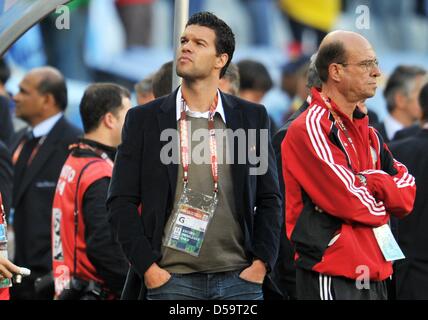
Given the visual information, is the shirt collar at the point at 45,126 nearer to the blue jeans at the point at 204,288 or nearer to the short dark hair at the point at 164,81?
the short dark hair at the point at 164,81

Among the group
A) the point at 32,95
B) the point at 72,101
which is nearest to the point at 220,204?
the point at 32,95

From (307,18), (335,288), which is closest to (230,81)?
(335,288)

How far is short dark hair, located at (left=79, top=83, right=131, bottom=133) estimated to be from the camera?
Answer: 798cm

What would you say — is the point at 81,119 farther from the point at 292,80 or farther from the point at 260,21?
the point at 260,21

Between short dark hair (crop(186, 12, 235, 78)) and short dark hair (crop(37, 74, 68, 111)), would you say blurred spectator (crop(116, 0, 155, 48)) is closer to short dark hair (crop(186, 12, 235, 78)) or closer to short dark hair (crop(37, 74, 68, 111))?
short dark hair (crop(37, 74, 68, 111))

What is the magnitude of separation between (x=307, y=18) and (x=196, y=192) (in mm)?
11240

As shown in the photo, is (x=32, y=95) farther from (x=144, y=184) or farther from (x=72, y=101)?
(x=72, y=101)

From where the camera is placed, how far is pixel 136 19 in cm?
1593

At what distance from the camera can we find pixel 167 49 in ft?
53.1

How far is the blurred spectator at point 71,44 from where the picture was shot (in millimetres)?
15523

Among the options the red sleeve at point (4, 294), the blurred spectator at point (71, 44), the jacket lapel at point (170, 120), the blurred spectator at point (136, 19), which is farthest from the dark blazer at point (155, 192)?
the blurred spectator at point (136, 19)
